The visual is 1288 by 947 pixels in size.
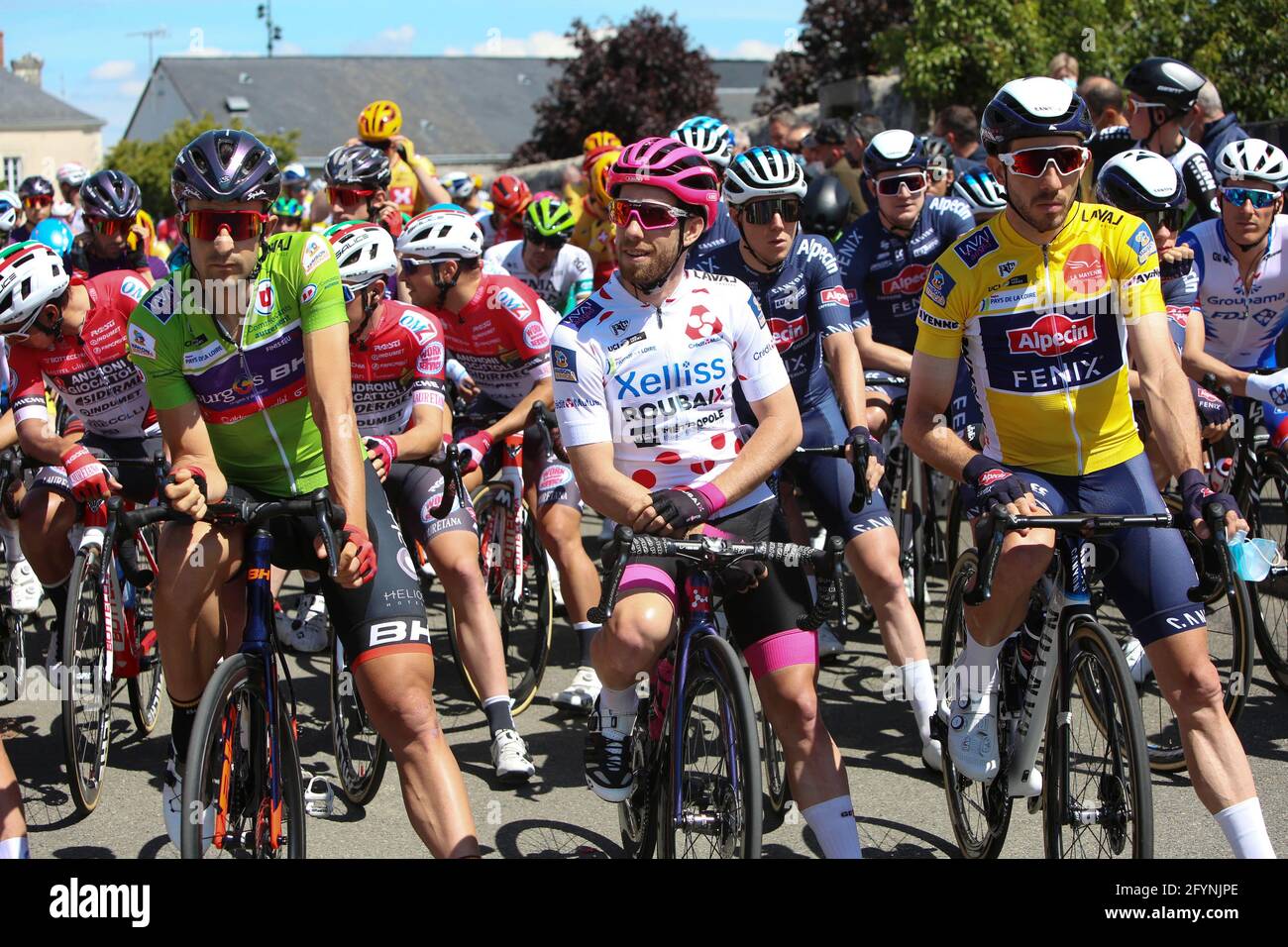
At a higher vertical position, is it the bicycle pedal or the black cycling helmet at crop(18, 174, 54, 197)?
the black cycling helmet at crop(18, 174, 54, 197)

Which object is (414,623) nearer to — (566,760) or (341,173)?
(566,760)

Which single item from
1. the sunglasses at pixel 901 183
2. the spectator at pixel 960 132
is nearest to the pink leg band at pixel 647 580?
the sunglasses at pixel 901 183

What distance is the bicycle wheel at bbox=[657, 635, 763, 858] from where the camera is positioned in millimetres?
3750

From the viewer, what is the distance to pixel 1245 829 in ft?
12.5

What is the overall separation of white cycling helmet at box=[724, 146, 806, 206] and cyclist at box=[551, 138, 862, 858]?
5.06ft

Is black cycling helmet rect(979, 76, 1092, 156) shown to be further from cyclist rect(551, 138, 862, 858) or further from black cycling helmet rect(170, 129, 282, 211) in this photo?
black cycling helmet rect(170, 129, 282, 211)

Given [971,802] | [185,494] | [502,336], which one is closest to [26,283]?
[502,336]

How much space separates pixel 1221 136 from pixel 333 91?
2445 inches

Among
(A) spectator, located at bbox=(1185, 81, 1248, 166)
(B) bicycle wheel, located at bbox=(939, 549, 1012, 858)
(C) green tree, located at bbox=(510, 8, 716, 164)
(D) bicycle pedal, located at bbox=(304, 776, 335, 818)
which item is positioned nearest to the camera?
(D) bicycle pedal, located at bbox=(304, 776, 335, 818)

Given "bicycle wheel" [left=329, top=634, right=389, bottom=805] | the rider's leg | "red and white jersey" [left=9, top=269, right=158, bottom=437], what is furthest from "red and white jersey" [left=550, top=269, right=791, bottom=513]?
"red and white jersey" [left=9, top=269, right=158, bottom=437]

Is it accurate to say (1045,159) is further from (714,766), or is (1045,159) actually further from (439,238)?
(439,238)

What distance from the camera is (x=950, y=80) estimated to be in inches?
650

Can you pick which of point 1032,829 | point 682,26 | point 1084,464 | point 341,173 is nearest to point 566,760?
point 1032,829

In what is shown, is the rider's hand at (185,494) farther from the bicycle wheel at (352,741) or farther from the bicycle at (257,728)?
the bicycle wheel at (352,741)
